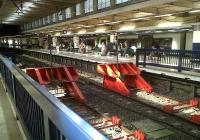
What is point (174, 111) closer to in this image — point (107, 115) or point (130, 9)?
point (107, 115)

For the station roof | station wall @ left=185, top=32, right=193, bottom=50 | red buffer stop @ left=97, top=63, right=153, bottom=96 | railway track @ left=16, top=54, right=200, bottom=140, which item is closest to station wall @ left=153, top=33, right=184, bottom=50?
station wall @ left=185, top=32, right=193, bottom=50

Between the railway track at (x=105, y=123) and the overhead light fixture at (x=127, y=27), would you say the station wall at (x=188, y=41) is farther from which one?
the railway track at (x=105, y=123)

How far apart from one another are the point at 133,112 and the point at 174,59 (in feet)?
18.2

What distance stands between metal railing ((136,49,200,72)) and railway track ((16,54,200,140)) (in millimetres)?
3635

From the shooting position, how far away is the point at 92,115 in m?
6.91

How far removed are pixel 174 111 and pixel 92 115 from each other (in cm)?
246

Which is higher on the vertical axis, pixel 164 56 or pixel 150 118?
pixel 164 56

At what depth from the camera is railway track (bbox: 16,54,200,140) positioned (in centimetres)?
565

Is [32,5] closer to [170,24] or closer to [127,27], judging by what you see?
[127,27]

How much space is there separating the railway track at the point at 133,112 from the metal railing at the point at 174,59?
3635mm

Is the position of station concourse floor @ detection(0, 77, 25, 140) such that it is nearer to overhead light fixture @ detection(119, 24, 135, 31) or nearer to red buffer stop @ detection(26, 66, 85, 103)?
A: red buffer stop @ detection(26, 66, 85, 103)

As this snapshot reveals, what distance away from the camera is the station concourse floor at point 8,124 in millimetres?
3374

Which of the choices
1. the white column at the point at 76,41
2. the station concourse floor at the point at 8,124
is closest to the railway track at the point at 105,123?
the station concourse floor at the point at 8,124

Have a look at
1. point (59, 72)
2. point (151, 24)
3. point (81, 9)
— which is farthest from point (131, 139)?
point (81, 9)
